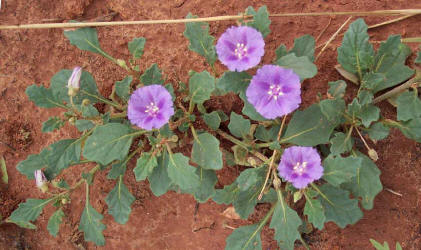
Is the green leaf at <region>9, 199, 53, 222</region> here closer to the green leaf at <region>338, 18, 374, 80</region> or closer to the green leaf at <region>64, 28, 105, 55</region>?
the green leaf at <region>64, 28, 105, 55</region>

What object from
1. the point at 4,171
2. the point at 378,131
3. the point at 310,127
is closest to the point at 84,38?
the point at 4,171

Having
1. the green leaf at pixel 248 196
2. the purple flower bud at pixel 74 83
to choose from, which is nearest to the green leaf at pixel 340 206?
the green leaf at pixel 248 196

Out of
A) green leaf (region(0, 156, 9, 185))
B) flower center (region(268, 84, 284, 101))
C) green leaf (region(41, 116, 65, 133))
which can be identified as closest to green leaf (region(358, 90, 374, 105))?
flower center (region(268, 84, 284, 101))

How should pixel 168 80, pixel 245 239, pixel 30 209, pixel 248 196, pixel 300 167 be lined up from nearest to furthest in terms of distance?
pixel 300 167
pixel 248 196
pixel 245 239
pixel 30 209
pixel 168 80

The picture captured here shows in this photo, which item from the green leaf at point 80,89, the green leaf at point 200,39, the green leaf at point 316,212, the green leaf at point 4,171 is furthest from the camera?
the green leaf at point 4,171

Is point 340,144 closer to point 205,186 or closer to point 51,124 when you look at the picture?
point 205,186

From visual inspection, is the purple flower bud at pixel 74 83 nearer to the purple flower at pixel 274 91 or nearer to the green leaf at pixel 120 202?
the green leaf at pixel 120 202
